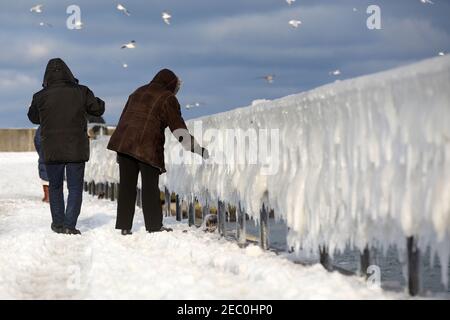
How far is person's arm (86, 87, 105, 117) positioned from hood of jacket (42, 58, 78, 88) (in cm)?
30

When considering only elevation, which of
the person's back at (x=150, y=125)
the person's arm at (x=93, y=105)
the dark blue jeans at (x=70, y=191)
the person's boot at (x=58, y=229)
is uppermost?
the person's arm at (x=93, y=105)

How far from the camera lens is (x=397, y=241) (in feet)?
14.3

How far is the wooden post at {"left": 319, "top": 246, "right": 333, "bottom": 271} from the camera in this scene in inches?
214

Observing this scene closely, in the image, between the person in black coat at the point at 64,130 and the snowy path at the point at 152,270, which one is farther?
the person in black coat at the point at 64,130

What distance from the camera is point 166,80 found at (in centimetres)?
813

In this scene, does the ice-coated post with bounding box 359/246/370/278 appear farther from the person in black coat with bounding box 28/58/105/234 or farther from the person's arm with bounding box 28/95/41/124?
the person's arm with bounding box 28/95/41/124

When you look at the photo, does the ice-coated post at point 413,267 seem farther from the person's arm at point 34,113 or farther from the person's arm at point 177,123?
the person's arm at point 34,113

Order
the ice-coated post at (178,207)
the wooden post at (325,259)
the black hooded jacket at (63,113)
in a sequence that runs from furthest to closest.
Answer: the ice-coated post at (178,207), the black hooded jacket at (63,113), the wooden post at (325,259)

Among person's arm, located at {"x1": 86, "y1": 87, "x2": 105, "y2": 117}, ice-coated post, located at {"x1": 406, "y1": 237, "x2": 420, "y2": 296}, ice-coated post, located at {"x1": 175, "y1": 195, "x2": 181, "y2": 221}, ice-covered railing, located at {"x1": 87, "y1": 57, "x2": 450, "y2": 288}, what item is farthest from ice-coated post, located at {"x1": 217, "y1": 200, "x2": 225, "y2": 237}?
ice-coated post, located at {"x1": 406, "y1": 237, "x2": 420, "y2": 296}

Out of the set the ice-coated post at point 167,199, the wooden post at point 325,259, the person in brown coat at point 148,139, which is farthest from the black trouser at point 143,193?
the ice-coated post at point 167,199

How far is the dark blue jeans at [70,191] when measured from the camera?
8.86m

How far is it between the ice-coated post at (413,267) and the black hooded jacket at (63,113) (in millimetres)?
5288

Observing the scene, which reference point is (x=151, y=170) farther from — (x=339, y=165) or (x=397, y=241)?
(x=397, y=241)

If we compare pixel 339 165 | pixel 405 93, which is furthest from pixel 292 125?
pixel 405 93
